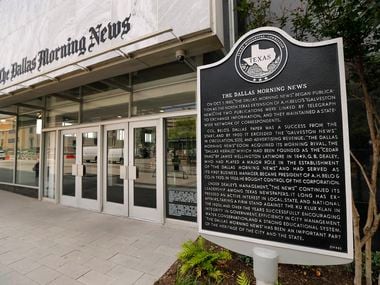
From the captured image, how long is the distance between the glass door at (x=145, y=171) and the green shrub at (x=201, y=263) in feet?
7.61

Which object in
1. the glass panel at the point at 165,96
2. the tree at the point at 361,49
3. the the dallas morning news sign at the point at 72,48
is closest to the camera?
the tree at the point at 361,49

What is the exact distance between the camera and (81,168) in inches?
263

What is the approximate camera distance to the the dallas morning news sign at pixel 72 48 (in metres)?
4.44

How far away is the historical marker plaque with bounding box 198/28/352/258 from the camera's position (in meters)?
1.81

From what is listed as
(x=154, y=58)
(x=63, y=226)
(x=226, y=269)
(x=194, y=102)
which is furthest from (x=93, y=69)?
(x=226, y=269)

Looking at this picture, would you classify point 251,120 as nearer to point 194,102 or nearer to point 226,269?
point 226,269

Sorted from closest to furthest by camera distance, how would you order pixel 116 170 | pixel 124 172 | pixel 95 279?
pixel 95 279 < pixel 124 172 < pixel 116 170

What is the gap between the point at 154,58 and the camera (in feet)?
14.6

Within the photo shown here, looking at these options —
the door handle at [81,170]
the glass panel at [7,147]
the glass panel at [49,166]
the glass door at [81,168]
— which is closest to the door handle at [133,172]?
the glass door at [81,168]

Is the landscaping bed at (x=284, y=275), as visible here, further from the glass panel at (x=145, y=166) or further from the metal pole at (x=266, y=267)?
the glass panel at (x=145, y=166)

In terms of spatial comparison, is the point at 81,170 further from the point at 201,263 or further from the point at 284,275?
the point at 284,275

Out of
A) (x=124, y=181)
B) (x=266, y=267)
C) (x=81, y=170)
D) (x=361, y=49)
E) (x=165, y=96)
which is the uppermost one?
(x=165, y=96)

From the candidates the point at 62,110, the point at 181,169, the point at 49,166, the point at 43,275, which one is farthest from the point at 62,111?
the point at 43,275

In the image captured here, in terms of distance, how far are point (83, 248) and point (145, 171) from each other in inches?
84.8
